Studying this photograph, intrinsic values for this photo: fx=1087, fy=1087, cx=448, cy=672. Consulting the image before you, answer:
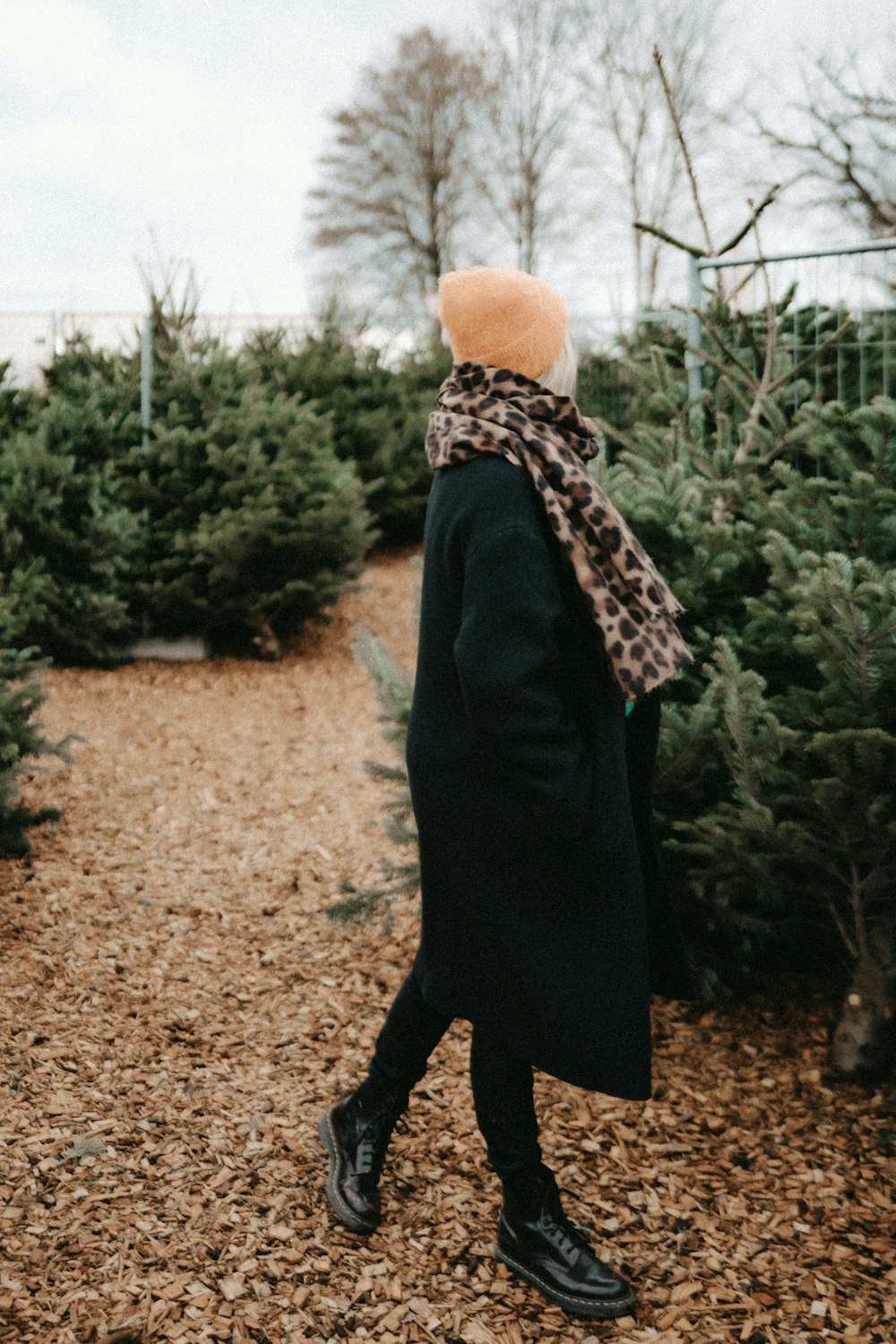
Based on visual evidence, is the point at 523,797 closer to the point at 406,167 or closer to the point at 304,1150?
the point at 304,1150

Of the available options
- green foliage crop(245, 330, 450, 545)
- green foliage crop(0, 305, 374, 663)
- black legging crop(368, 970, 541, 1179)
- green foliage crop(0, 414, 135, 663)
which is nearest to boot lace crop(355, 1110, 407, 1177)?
black legging crop(368, 970, 541, 1179)

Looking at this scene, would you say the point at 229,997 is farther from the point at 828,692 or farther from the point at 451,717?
the point at 828,692

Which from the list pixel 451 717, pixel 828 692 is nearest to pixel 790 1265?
pixel 828 692

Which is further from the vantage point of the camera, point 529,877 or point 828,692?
point 828,692

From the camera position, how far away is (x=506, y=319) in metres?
1.98

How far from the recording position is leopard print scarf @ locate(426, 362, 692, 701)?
1899 millimetres

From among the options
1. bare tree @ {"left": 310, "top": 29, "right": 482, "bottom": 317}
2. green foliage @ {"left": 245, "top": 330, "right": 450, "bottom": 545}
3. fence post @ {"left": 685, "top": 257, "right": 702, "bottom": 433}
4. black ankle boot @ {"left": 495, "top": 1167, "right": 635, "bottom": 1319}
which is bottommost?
black ankle boot @ {"left": 495, "top": 1167, "right": 635, "bottom": 1319}

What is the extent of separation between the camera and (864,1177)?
8.55 ft

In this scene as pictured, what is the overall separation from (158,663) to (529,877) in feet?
19.5

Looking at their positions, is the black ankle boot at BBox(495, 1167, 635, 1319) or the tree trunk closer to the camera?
the black ankle boot at BBox(495, 1167, 635, 1319)

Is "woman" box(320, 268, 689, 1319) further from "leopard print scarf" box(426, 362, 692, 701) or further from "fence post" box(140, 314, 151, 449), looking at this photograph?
"fence post" box(140, 314, 151, 449)

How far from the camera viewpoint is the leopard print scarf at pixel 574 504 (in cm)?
190

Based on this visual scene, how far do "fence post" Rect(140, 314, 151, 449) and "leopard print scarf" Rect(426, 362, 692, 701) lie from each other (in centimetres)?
590

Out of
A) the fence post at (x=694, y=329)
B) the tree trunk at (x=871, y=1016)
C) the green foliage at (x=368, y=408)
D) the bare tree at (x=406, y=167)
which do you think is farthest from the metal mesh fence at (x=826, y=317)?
the bare tree at (x=406, y=167)
